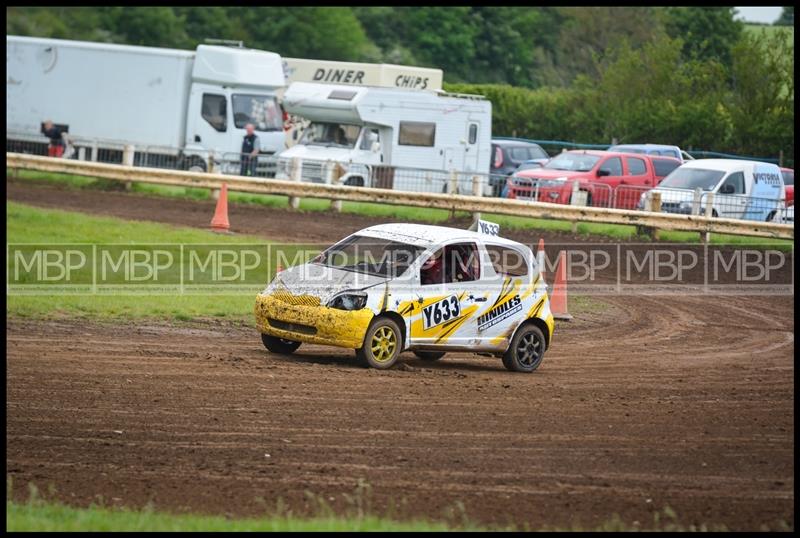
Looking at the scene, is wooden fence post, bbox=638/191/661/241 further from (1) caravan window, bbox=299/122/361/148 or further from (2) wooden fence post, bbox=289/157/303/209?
(1) caravan window, bbox=299/122/361/148

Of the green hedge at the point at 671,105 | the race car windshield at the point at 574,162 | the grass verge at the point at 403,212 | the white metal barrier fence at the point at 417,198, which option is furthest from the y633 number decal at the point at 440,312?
the green hedge at the point at 671,105

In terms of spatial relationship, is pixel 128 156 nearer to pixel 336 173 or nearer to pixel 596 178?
pixel 336 173

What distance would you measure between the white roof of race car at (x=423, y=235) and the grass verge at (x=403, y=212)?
13.1 meters

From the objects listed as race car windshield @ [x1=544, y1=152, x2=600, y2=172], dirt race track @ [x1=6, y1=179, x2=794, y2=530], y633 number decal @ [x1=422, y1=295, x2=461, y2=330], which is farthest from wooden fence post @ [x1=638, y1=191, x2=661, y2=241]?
y633 number decal @ [x1=422, y1=295, x2=461, y2=330]

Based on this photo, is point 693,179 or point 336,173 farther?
point 336,173

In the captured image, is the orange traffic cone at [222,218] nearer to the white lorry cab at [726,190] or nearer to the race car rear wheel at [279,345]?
the white lorry cab at [726,190]

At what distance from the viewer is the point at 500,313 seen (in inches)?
569

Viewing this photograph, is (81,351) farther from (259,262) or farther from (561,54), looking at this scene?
(561,54)

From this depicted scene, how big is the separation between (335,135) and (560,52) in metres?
44.2

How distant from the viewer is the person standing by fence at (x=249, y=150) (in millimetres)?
33188

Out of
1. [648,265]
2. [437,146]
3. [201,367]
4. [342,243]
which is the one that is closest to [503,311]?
[342,243]

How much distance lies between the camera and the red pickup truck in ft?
99.3

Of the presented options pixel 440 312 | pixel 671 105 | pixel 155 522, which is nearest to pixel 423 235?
pixel 440 312

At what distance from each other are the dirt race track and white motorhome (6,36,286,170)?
1998 cm
